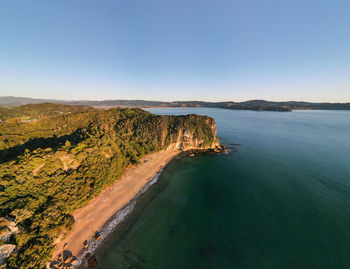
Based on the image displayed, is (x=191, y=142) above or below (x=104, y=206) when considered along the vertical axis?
above

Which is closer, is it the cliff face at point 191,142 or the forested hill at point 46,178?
the forested hill at point 46,178

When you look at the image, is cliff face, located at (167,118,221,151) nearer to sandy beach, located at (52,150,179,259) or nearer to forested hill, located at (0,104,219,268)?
forested hill, located at (0,104,219,268)

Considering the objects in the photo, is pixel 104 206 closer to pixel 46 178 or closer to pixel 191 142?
pixel 46 178

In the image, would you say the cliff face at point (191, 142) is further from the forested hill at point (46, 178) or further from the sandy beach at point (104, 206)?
the sandy beach at point (104, 206)

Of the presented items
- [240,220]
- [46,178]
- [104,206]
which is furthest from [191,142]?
[46,178]

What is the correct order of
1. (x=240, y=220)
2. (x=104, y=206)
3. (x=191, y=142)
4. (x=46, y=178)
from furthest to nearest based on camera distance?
(x=191, y=142), (x=104, y=206), (x=240, y=220), (x=46, y=178)

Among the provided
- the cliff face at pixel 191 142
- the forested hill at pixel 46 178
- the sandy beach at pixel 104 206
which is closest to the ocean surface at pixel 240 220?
the sandy beach at pixel 104 206

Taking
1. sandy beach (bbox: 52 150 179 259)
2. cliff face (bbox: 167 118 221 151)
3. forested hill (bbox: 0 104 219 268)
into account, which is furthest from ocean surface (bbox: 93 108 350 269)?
cliff face (bbox: 167 118 221 151)
